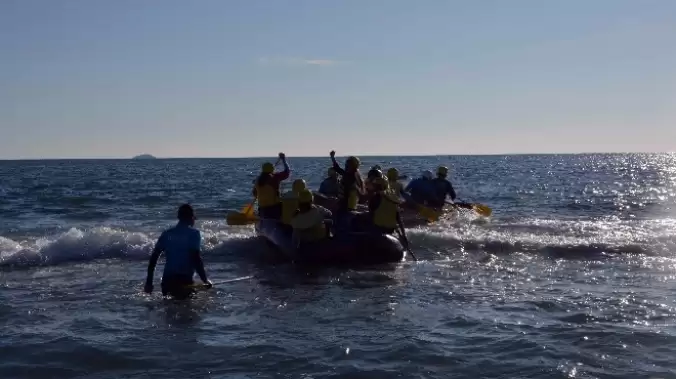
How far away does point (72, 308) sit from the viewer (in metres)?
9.53

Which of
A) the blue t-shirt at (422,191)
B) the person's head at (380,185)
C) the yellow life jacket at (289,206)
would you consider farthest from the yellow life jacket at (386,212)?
the blue t-shirt at (422,191)

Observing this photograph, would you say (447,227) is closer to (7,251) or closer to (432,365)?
(7,251)

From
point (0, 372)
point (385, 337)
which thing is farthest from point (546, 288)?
point (0, 372)

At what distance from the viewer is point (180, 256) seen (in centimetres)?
946

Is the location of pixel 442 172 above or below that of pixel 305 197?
above

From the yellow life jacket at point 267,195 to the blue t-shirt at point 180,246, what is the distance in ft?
18.4

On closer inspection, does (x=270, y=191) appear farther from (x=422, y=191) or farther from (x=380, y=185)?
(x=422, y=191)

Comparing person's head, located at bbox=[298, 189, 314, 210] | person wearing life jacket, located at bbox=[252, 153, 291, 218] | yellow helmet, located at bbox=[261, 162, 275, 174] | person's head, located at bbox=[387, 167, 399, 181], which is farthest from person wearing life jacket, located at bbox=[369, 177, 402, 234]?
person's head, located at bbox=[387, 167, 399, 181]

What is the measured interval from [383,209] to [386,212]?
8 centimetres

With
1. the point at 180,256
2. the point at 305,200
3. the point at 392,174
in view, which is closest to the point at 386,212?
the point at 305,200

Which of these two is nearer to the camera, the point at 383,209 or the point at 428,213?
the point at 383,209

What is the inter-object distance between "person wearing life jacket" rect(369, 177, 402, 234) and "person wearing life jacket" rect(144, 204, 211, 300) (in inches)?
169

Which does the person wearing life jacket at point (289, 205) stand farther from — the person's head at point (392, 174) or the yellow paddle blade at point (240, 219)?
the person's head at point (392, 174)

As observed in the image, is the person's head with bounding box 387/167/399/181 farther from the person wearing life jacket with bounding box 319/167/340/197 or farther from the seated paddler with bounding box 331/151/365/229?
the seated paddler with bounding box 331/151/365/229
